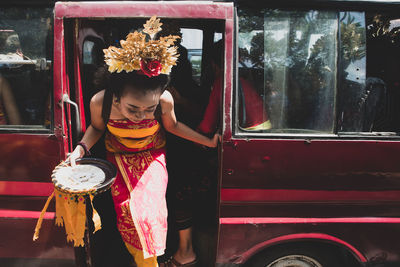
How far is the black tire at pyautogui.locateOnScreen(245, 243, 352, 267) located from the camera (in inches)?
89.4

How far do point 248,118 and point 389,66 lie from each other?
1.21 m

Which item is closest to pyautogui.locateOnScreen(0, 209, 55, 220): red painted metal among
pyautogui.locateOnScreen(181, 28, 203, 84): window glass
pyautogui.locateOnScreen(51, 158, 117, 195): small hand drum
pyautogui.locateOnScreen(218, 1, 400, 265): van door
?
pyautogui.locateOnScreen(51, 158, 117, 195): small hand drum

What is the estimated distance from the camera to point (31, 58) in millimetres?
2061

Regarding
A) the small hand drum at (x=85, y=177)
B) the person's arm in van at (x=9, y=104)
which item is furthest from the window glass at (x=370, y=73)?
the person's arm in van at (x=9, y=104)

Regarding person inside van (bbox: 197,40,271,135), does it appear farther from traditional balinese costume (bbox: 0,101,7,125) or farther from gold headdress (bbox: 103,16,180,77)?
traditional balinese costume (bbox: 0,101,7,125)

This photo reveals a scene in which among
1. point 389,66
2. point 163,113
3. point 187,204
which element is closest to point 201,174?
point 187,204

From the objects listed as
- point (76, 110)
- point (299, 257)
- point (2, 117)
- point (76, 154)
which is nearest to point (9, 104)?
point (2, 117)

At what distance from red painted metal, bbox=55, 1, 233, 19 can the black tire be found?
68.2 inches

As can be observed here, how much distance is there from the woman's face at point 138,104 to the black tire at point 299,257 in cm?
138

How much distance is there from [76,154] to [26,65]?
2.37 ft

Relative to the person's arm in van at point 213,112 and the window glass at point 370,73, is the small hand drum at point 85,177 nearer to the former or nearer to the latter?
the person's arm in van at point 213,112

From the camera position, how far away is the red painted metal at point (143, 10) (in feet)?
6.29

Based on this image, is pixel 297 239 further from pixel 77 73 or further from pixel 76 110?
pixel 77 73

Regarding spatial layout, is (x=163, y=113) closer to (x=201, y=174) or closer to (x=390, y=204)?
(x=201, y=174)
